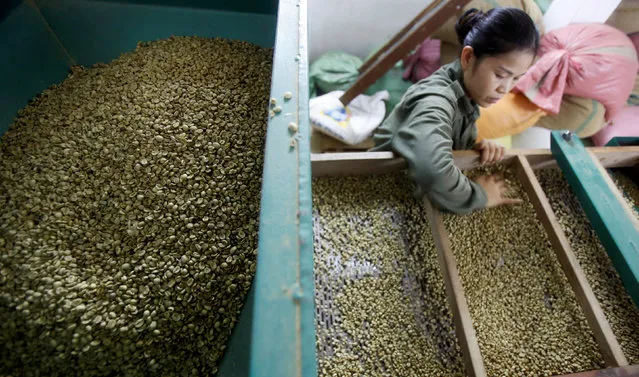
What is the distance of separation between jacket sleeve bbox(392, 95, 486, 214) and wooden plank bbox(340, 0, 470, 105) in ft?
2.43

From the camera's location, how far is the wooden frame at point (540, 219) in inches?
39.9

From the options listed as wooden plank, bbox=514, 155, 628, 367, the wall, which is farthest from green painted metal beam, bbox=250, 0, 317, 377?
the wall

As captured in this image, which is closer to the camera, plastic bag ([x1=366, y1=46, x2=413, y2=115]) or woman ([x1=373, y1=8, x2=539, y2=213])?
woman ([x1=373, y1=8, x2=539, y2=213])

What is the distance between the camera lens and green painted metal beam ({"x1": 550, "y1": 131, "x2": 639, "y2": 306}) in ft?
3.73

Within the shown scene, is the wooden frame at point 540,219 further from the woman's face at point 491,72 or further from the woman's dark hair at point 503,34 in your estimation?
the woman's dark hair at point 503,34

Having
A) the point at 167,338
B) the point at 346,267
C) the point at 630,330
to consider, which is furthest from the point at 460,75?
the point at 167,338

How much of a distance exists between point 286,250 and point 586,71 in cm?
211

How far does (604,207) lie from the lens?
1.22m

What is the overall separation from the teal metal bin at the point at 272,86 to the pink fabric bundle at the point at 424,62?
1.37m

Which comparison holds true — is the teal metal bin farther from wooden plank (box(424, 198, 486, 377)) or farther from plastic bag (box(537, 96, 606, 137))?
plastic bag (box(537, 96, 606, 137))

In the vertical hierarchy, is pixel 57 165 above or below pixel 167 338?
above

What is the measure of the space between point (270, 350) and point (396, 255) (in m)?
0.83

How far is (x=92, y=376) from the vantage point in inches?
24.8

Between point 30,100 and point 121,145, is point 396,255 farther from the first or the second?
point 30,100
